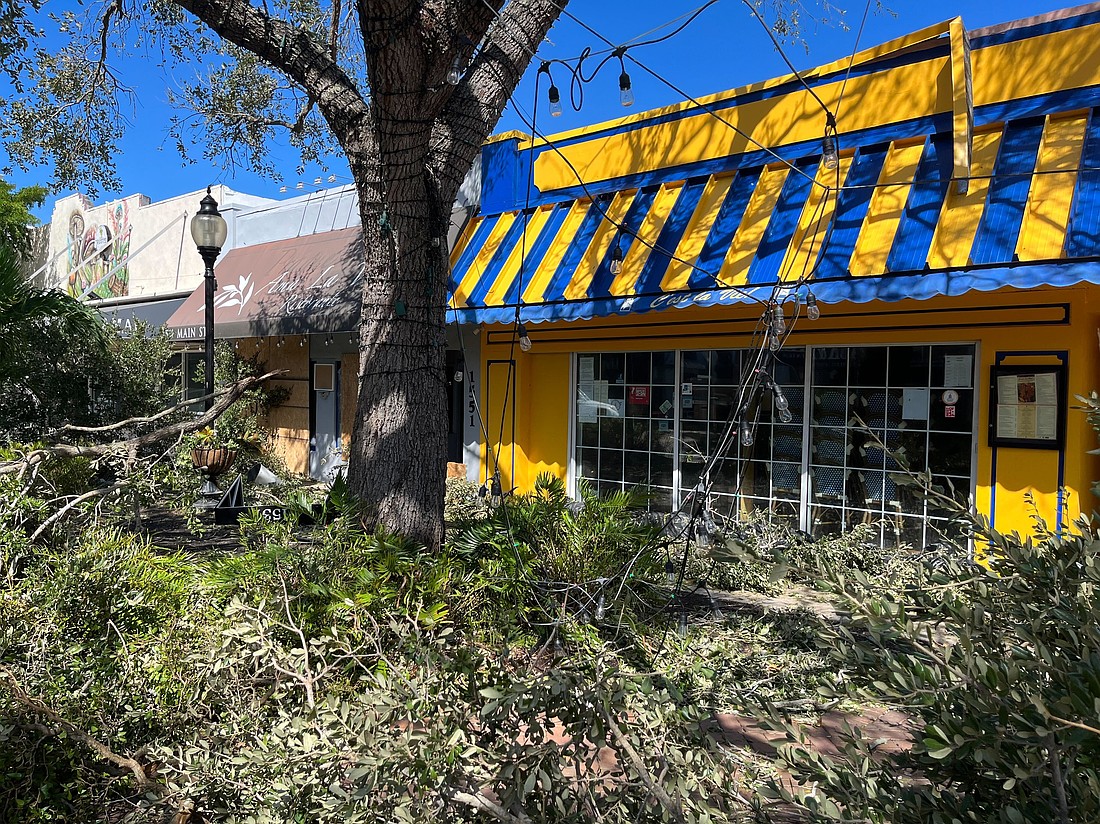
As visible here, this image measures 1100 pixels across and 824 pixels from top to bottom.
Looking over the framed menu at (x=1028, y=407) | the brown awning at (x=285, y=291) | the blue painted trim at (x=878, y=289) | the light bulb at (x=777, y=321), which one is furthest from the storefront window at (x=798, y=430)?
the brown awning at (x=285, y=291)

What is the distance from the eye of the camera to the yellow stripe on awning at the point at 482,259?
9.54 meters

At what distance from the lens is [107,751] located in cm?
304

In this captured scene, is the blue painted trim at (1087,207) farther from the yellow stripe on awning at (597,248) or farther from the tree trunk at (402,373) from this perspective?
the tree trunk at (402,373)

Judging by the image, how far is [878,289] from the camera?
629 cm

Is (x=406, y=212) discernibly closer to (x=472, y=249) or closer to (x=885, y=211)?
(x=885, y=211)

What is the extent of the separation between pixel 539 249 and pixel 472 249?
1282 mm

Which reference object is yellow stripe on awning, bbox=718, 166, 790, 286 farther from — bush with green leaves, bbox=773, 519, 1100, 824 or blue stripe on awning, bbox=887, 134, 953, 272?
bush with green leaves, bbox=773, 519, 1100, 824

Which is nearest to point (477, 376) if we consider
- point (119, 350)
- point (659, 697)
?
point (119, 350)

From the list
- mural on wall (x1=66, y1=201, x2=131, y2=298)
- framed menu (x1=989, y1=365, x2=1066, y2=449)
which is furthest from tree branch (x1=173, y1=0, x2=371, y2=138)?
mural on wall (x1=66, y1=201, x2=131, y2=298)

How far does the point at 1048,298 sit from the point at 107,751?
7.16 metres

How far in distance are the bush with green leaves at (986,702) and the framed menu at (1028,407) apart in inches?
200

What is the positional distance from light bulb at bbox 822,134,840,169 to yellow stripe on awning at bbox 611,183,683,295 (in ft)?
5.70

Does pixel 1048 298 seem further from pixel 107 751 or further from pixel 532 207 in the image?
pixel 107 751

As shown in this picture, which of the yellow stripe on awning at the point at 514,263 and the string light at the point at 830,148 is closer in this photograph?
the string light at the point at 830,148
